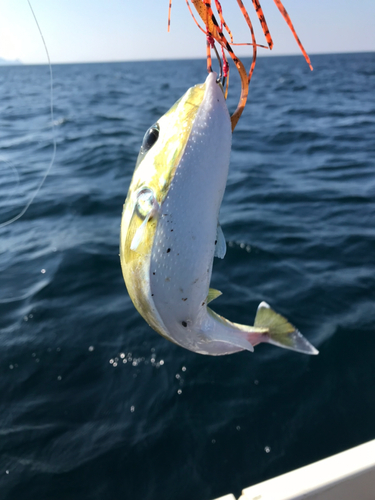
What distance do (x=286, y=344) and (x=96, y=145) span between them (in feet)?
35.0

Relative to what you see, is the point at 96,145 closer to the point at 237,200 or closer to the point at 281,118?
the point at 237,200

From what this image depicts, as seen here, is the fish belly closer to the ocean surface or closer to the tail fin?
the tail fin

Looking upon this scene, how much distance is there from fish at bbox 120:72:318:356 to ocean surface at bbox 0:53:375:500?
2038mm

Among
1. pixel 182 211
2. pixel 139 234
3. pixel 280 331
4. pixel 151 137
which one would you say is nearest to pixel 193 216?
pixel 182 211

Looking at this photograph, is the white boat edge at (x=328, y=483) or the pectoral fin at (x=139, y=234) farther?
the white boat edge at (x=328, y=483)

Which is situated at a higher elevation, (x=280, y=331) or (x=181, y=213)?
(x=181, y=213)

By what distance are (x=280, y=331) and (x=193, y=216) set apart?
1.94 feet

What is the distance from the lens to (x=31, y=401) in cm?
330

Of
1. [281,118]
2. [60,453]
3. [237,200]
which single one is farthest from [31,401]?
[281,118]

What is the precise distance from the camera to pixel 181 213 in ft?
3.99

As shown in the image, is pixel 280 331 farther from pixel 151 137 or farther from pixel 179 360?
pixel 179 360

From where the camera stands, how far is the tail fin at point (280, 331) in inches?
56.1

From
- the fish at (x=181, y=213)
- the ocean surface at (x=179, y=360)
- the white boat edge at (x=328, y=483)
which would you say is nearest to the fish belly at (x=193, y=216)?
the fish at (x=181, y=213)

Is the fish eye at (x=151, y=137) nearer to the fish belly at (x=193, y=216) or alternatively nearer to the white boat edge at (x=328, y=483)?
the fish belly at (x=193, y=216)
